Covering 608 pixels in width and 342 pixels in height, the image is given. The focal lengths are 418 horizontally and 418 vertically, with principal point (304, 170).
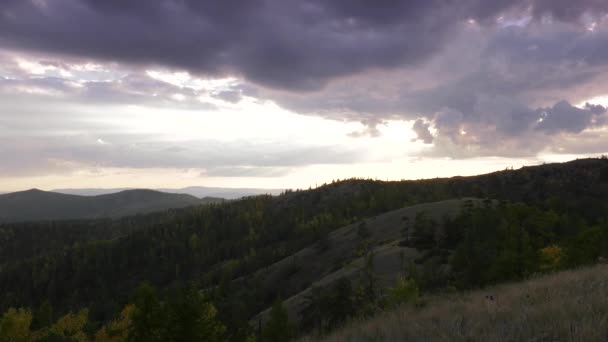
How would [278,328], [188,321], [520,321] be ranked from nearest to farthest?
[520,321], [188,321], [278,328]

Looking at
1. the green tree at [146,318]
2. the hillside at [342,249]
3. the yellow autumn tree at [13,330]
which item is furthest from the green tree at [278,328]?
the yellow autumn tree at [13,330]

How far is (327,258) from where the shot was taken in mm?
85938

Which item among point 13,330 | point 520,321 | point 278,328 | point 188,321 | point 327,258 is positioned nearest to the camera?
point 520,321

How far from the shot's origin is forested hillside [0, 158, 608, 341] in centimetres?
2762

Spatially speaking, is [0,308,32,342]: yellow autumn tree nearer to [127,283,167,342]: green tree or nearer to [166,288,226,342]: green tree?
[127,283,167,342]: green tree

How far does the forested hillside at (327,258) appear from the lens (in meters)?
27.6

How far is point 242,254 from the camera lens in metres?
160

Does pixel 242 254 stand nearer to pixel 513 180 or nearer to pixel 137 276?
pixel 137 276

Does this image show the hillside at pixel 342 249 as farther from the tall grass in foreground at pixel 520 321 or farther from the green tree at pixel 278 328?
the tall grass in foreground at pixel 520 321

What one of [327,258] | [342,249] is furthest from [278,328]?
[327,258]

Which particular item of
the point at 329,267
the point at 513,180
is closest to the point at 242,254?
the point at 329,267

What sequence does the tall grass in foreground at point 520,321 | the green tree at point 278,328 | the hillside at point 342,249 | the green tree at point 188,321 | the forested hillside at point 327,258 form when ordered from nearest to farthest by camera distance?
the tall grass in foreground at point 520,321 < the green tree at point 188,321 < the forested hillside at point 327,258 < the green tree at point 278,328 < the hillside at point 342,249

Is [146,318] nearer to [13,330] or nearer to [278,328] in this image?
[278,328]

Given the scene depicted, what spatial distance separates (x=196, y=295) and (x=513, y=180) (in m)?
143
